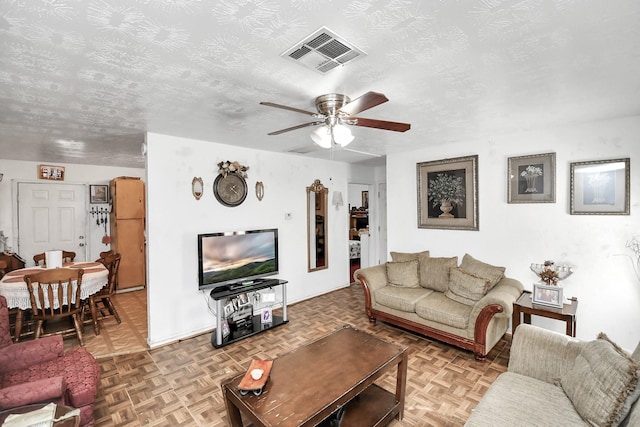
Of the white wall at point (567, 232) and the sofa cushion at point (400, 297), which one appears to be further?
the sofa cushion at point (400, 297)

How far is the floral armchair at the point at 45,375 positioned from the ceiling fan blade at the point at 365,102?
2.43 meters

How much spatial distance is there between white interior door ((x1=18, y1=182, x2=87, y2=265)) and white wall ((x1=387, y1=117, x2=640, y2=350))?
6.26 meters

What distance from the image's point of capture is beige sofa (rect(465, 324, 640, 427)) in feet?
4.40

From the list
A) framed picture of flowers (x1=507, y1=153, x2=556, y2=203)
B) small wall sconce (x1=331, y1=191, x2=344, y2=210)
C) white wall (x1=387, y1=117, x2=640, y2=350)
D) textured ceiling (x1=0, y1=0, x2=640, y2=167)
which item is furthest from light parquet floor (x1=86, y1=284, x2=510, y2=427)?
textured ceiling (x1=0, y1=0, x2=640, y2=167)

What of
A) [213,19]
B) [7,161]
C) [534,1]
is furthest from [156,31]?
[7,161]

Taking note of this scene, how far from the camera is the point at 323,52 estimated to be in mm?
1623

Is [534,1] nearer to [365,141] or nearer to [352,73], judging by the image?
[352,73]

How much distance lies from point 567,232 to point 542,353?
6.28 feet

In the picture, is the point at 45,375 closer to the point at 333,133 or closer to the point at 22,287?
the point at 22,287

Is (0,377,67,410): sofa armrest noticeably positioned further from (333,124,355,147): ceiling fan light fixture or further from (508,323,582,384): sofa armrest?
(508,323,582,384): sofa armrest

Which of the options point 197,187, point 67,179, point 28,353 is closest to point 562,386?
point 28,353

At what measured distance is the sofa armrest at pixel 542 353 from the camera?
180 centimetres

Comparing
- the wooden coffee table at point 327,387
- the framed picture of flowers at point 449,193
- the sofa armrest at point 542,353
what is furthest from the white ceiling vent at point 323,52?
the framed picture of flowers at point 449,193

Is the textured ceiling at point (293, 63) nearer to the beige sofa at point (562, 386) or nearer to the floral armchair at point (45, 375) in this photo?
the beige sofa at point (562, 386)
